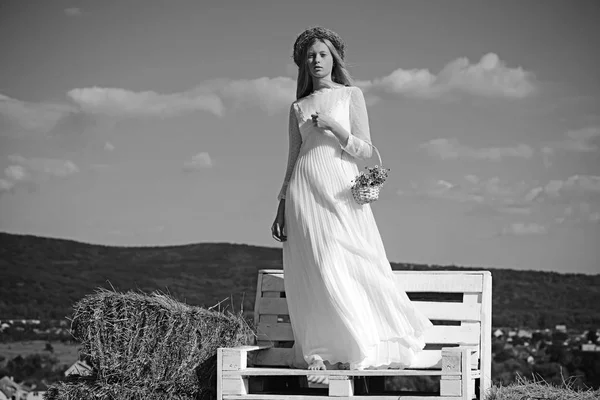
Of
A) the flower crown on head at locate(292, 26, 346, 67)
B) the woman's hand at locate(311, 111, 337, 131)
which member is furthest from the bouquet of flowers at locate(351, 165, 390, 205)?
the flower crown on head at locate(292, 26, 346, 67)

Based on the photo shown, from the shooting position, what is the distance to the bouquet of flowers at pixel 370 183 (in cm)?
530

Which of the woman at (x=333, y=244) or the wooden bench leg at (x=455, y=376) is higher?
the woman at (x=333, y=244)

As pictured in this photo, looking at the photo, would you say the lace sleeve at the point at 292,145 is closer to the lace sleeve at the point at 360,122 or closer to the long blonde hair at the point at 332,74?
the long blonde hair at the point at 332,74

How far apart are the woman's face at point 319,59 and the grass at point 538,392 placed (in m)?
2.46

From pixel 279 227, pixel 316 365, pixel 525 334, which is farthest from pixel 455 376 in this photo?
pixel 525 334

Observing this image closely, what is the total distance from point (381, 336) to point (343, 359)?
0.35 m

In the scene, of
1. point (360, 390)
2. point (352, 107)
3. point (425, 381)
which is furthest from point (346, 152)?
point (425, 381)

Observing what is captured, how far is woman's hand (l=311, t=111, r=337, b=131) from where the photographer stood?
213 inches

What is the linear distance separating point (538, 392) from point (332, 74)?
2598 millimetres

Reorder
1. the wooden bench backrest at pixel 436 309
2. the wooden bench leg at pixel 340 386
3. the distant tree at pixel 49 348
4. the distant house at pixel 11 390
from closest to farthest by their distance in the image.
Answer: the wooden bench leg at pixel 340 386 < the wooden bench backrest at pixel 436 309 < the distant house at pixel 11 390 < the distant tree at pixel 49 348

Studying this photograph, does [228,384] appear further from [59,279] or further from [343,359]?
[59,279]

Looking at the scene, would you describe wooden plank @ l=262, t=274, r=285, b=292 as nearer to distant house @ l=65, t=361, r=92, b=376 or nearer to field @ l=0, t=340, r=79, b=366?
distant house @ l=65, t=361, r=92, b=376

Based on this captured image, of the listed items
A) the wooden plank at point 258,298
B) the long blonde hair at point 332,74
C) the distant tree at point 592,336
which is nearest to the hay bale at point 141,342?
the wooden plank at point 258,298

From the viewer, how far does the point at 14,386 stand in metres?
8.12
